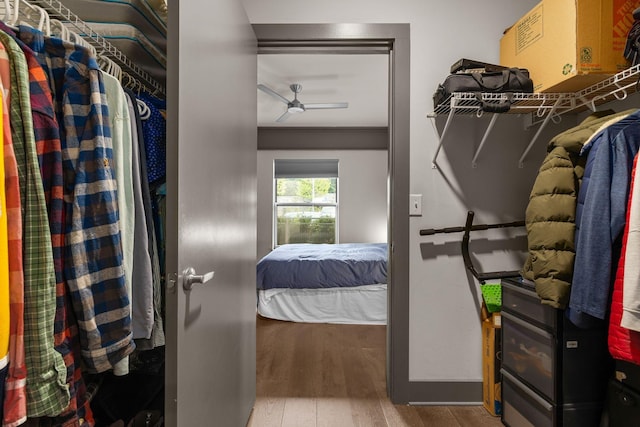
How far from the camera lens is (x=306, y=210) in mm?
5922

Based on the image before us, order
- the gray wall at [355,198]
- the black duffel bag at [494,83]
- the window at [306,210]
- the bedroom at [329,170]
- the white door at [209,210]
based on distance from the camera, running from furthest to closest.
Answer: the window at [306,210] → the gray wall at [355,198] → the bedroom at [329,170] → the black duffel bag at [494,83] → the white door at [209,210]

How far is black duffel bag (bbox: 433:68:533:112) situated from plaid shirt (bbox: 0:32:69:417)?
1598 millimetres

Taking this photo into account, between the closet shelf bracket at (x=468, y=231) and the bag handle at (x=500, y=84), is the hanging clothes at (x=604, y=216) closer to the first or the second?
the bag handle at (x=500, y=84)

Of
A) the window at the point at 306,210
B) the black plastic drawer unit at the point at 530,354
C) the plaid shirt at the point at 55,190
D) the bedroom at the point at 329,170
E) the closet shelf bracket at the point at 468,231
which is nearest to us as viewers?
the plaid shirt at the point at 55,190

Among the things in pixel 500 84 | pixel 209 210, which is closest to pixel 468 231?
pixel 500 84

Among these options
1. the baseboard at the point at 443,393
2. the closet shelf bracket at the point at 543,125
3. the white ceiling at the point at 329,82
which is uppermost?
the white ceiling at the point at 329,82

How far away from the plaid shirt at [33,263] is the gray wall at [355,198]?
506 cm

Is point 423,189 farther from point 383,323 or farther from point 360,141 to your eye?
point 360,141

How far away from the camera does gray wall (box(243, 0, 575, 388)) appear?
1.98m

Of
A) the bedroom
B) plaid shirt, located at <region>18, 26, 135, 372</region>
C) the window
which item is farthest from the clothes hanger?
the window

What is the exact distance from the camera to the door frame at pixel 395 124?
1946mm

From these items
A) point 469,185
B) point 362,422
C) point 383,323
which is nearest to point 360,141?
point 383,323

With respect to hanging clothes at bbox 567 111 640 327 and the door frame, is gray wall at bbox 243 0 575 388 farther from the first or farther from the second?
hanging clothes at bbox 567 111 640 327

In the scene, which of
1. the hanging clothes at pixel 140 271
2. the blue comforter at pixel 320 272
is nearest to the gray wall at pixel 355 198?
the blue comforter at pixel 320 272
